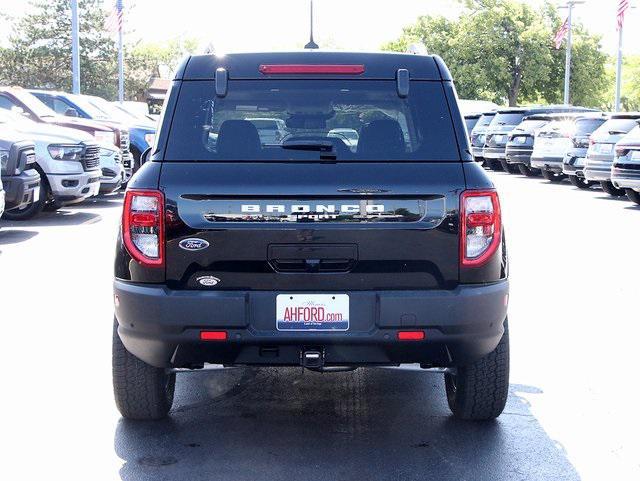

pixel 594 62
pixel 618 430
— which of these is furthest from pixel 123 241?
pixel 594 62

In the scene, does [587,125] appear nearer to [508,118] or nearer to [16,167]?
[508,118]

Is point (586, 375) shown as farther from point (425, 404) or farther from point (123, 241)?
point (123, 241)

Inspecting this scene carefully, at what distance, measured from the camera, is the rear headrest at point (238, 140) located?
184 inches

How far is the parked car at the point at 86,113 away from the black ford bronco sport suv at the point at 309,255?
14.2 meters

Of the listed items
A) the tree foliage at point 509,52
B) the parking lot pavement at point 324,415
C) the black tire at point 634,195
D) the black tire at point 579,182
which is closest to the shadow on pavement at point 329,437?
the parking lot pavement at point 324,415

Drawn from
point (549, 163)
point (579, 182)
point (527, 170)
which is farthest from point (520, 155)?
point (579, 182)

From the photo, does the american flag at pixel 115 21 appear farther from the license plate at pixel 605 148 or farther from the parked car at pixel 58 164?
the parked car at pixel 58 164

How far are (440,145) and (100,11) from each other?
2801 inches

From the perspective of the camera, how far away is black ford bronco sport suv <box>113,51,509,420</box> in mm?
4492

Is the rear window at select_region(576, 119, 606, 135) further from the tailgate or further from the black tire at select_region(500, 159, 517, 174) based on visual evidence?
the tailgate

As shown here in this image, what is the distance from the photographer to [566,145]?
24562 mm

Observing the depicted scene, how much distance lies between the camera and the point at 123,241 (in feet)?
15.3

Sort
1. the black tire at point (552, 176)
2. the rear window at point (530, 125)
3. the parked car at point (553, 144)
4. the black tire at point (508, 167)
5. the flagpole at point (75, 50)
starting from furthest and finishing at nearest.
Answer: the black tire at point (508, 167) → the flagpole at point (75, 50) → the rear window at point (530, 125) → the black tire at point (552, 176) → the parked car at point (553, 144)

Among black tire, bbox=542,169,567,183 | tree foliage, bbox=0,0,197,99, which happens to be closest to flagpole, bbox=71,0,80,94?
black tire, bbox=542,169,567,183
